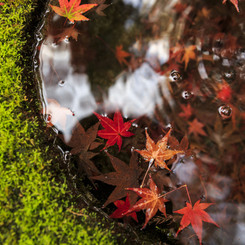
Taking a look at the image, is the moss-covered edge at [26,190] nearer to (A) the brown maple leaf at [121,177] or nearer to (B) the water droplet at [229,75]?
(A) the brown maple leaf at [121,177]

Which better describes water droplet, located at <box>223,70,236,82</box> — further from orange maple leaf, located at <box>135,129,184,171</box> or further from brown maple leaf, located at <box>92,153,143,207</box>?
brown maple leaf, located at <box>92,153,143,207</box>

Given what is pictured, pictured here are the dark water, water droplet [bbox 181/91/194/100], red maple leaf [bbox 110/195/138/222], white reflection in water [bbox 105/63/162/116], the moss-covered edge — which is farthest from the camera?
water droplet [bbox 181/91/194/100]

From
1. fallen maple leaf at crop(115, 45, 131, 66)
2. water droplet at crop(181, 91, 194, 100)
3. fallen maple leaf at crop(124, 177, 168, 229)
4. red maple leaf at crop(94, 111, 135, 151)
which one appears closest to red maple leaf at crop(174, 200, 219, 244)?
fallen maple leaf at crop(124, 177, 168, 229)

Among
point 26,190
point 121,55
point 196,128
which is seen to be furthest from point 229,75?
point 26,190

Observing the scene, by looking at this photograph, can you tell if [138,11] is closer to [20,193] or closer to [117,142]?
[117,142]

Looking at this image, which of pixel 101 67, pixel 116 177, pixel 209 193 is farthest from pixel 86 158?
pixel 209 193
